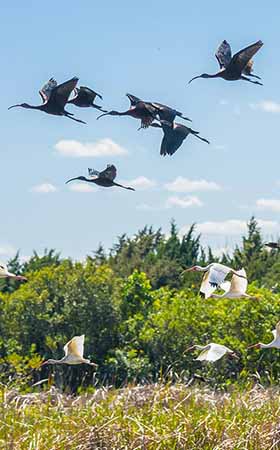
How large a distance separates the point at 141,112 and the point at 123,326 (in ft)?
38.1

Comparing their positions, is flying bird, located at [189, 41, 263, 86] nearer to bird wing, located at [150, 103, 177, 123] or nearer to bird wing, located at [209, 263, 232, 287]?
bird wing, located at [150, 103, 177, 123]

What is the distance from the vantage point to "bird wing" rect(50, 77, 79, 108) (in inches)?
311

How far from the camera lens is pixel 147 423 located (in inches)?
379

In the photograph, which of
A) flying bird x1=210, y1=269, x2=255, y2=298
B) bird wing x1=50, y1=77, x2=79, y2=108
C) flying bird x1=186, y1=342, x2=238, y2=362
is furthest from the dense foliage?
bird wing x1=50, y1=77, x2=79, y2=108

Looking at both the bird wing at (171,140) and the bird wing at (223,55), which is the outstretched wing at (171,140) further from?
the bird wing at (223,55)

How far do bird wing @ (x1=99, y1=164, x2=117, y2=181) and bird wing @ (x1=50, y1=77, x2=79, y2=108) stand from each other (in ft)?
2.10

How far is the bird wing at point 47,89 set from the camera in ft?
26.8

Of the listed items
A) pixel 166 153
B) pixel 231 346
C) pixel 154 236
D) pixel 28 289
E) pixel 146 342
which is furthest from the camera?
pixel 154 236

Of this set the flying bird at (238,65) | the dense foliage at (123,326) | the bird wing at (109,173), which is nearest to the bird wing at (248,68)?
the flying bird at (238,65)

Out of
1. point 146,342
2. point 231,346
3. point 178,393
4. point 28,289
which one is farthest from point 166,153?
point 28,289

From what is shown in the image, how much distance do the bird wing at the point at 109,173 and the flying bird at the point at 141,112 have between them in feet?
1.27

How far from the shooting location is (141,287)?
1991 cm

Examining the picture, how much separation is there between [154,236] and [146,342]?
43.5 ft

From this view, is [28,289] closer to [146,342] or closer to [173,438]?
[146,342]
